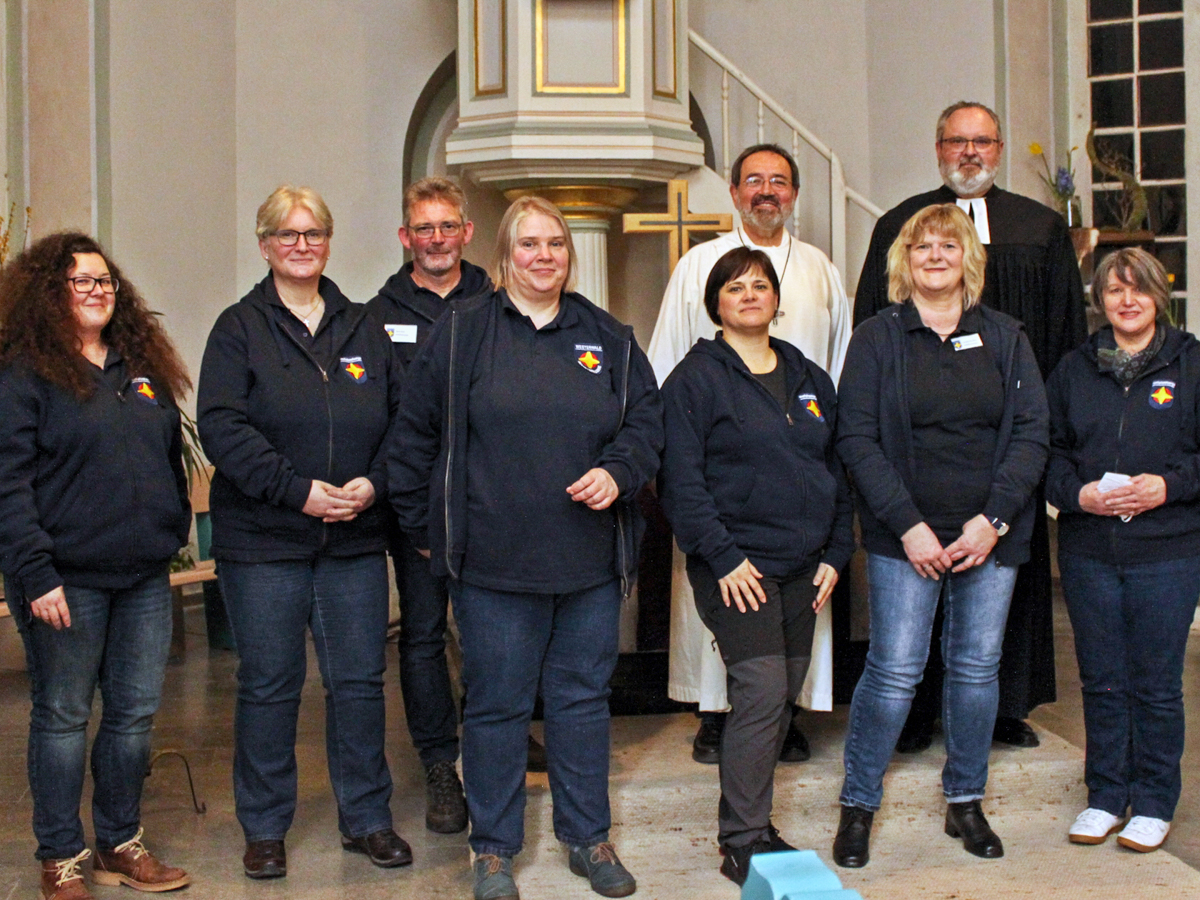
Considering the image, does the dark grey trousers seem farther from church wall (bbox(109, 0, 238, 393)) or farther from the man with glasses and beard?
church wall (bbox(109, 0, 238, 393))

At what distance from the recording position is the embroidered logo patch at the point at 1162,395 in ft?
11.1

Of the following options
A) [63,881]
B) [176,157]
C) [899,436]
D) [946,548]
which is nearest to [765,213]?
[899,436]

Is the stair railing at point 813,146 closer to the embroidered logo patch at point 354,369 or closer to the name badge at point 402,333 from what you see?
the name badge at point 402,333

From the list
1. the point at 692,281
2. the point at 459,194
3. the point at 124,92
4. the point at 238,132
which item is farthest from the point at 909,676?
the point at 238,132

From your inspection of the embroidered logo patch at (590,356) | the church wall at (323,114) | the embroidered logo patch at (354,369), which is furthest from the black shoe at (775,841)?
the church wall at (323,114)

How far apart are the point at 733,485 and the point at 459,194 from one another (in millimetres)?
1063

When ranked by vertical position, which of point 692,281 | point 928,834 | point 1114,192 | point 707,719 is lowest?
point 928,834

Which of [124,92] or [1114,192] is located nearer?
[124,92]

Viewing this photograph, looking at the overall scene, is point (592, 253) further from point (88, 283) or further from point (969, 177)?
point (88, 283)

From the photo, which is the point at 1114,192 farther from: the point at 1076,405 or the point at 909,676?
the point at 909,676

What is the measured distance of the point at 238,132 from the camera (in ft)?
25.6

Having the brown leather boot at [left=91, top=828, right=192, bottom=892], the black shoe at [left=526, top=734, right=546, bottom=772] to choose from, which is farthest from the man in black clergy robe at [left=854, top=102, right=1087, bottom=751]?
the brown leather boot at [left=91, top=828, right=192, bottom=892]

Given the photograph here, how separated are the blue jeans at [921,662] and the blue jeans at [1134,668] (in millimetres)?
250

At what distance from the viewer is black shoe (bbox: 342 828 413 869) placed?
3.40 metres
